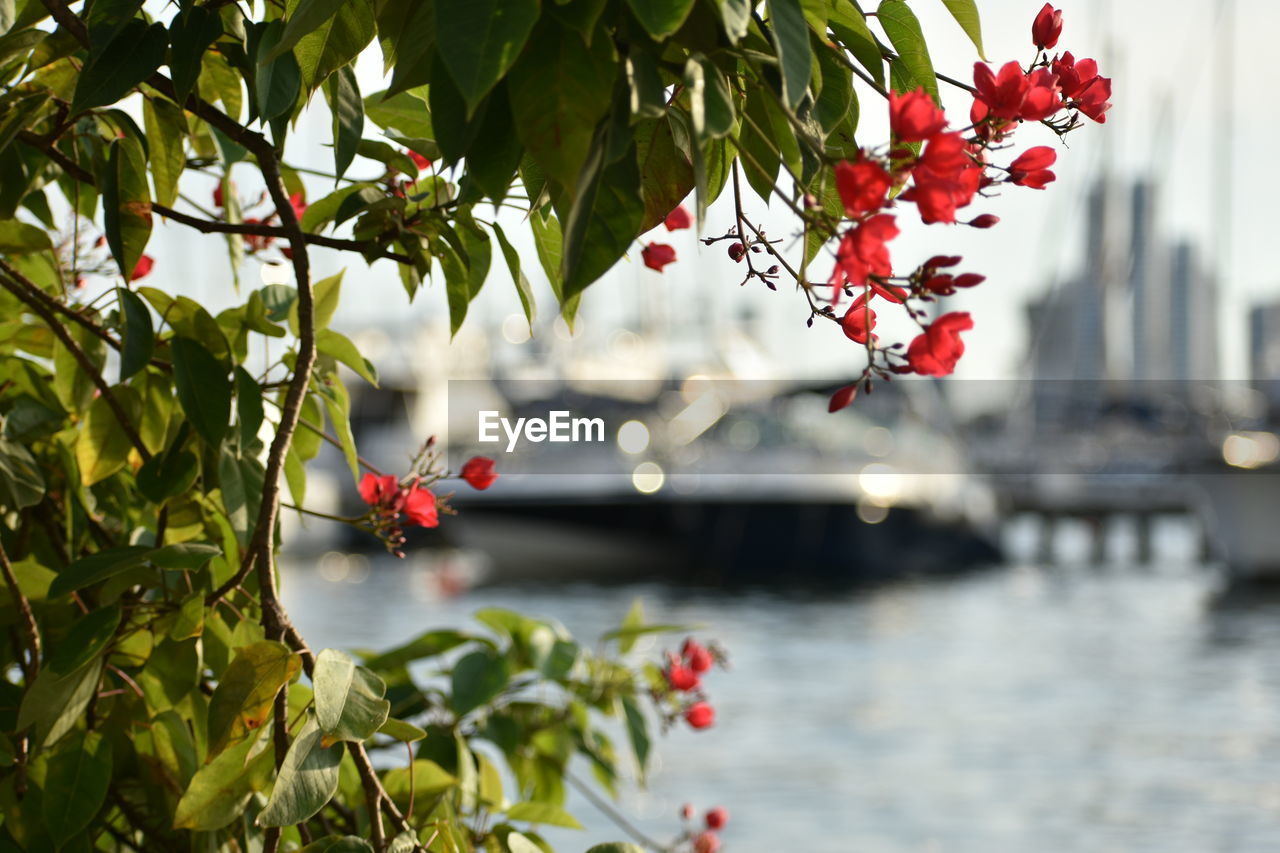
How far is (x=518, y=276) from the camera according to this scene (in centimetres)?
122

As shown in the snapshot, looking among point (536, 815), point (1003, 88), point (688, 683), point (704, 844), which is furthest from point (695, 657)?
point (1003, 88)

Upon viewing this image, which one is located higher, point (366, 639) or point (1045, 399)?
point (1045, 399)

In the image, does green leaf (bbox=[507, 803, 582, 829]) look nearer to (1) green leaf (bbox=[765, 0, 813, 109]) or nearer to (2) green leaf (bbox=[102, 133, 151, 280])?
(2) green leaf (bbox=[102, 133, 151, 280])

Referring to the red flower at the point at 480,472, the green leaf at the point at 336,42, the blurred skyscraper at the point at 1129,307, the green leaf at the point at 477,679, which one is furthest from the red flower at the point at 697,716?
the blurred skyscraper at the point at 1129,307

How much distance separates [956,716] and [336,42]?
1357cm

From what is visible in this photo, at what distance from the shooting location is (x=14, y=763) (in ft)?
4.37

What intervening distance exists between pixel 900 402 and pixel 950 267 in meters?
28.3

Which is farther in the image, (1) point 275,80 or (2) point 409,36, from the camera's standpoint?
(1) point 275,80

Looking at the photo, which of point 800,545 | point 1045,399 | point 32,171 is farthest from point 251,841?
point 1045,399

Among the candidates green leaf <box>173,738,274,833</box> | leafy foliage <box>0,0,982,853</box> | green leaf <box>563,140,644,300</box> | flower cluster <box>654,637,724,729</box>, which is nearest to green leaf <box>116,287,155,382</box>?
leafy foliage <box>0,0,982,853</box>

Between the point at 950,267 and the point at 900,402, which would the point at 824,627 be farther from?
the point at 950,267

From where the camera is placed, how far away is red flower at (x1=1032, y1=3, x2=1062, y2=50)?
108 cm

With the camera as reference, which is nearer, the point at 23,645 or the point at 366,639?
the point at 23,645

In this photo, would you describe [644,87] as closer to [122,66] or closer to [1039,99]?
[1039,99]
